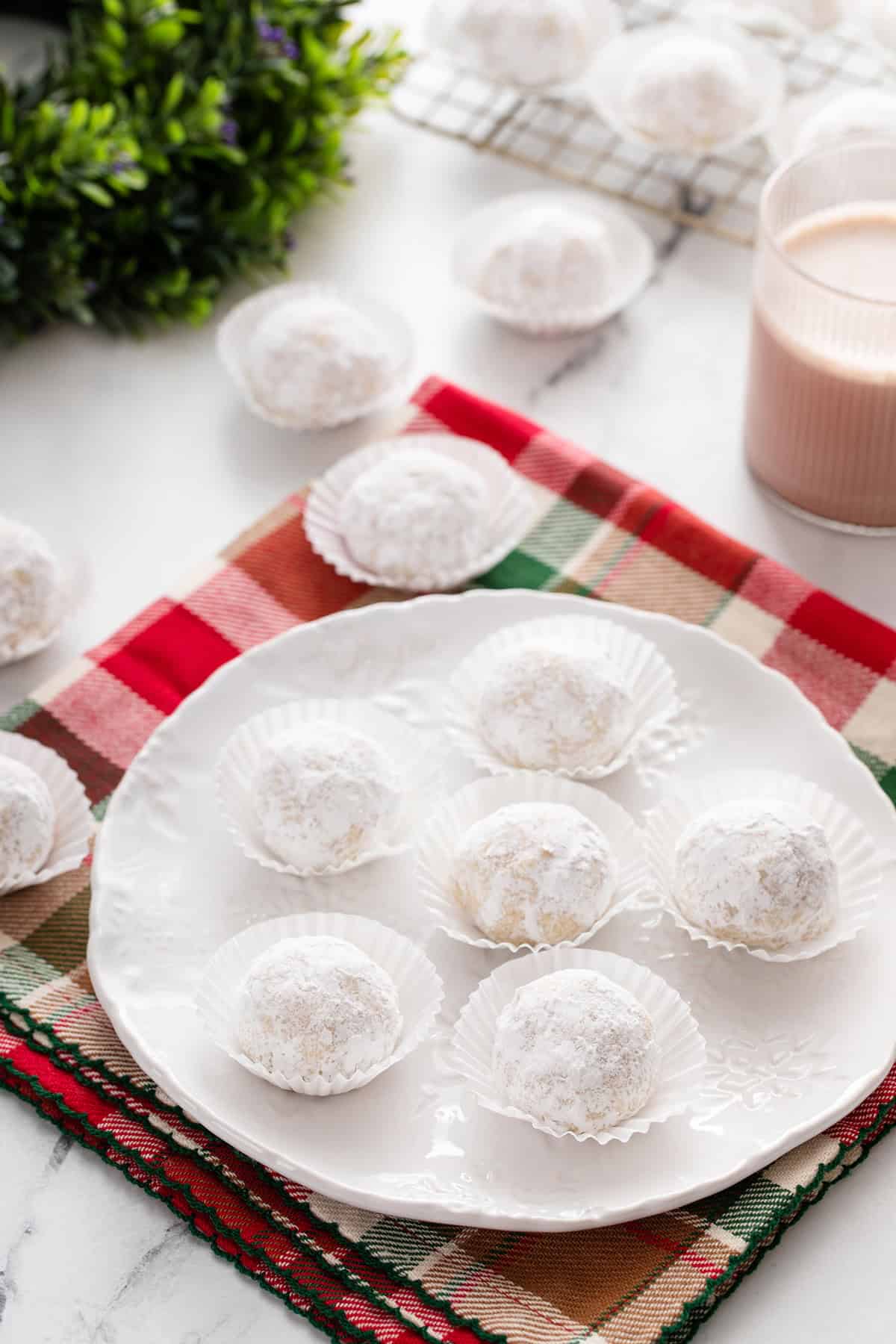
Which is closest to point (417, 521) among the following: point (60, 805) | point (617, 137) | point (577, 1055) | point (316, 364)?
point (316, 364)

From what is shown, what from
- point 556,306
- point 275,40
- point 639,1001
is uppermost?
point 275,40

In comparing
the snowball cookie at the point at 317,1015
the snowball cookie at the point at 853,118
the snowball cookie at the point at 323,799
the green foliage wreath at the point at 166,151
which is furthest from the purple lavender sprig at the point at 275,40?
the snowball cookie at the point at 317,1015

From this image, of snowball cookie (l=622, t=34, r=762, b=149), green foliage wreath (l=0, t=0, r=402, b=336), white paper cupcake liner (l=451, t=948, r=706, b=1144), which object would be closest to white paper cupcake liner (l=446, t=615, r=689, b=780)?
white paper cupcake liner (l=451, t=948, r=706, b=1144)

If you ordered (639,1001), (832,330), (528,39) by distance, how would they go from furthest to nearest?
(528,39) → (832,330) → (639,1001)

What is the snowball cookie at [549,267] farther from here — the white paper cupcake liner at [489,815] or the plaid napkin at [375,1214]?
the white paper cupcake liner at [489,815]

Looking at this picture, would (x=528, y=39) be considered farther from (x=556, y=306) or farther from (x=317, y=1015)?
(x=317, y=1015)

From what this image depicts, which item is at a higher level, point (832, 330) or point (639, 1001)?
point (832, 330)
